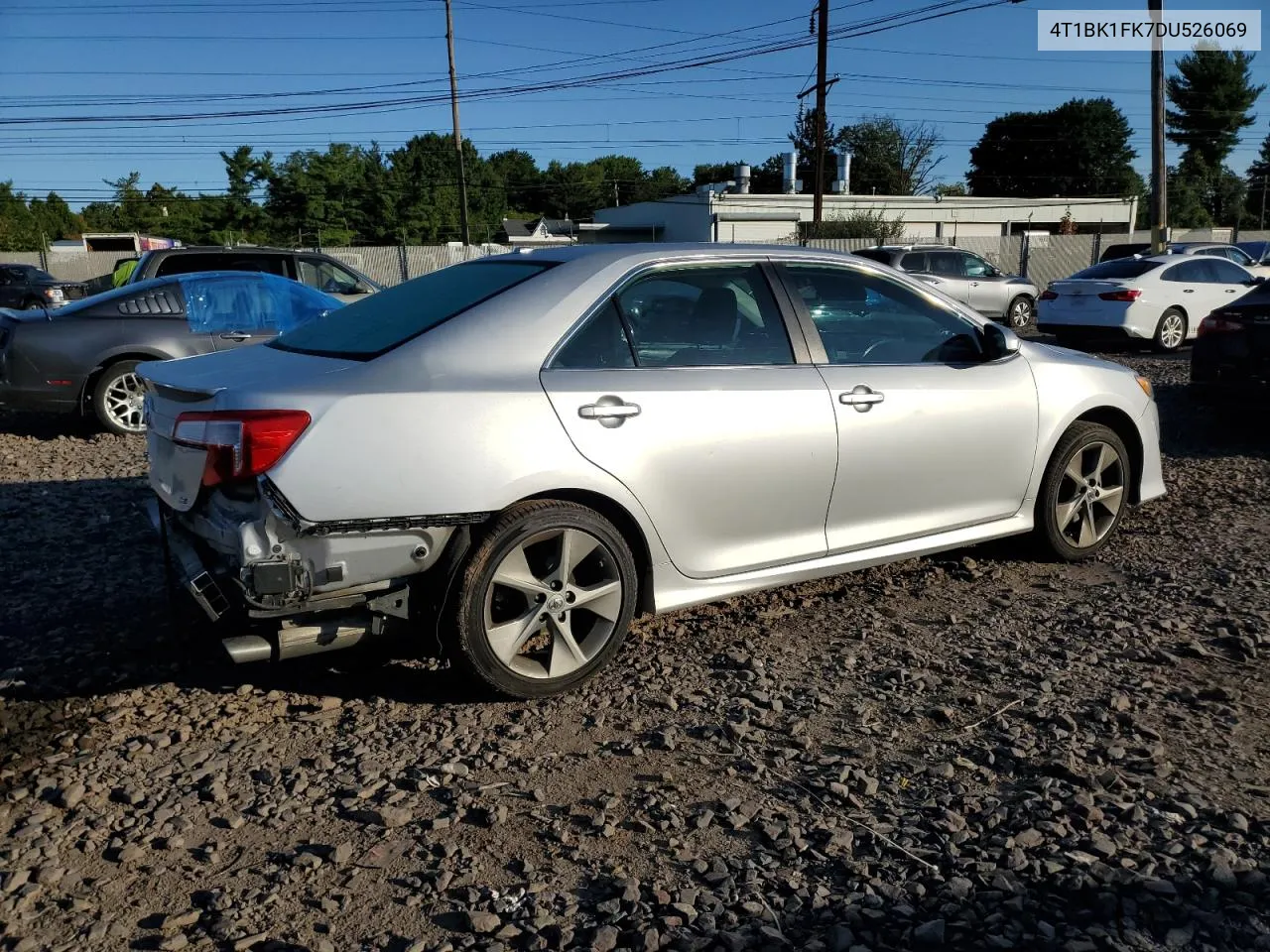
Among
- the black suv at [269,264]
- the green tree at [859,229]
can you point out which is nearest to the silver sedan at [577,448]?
the black suv at [269,264]

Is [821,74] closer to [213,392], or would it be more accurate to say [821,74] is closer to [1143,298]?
[1143,298]

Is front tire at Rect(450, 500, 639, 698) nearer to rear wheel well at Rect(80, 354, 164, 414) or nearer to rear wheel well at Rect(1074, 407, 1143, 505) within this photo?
rear wheel well at Rect(1074, 407, 1143, 505)

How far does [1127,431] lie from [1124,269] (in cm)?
1123

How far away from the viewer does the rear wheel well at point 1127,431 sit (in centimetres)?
531

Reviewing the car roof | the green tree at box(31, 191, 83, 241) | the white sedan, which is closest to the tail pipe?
the car roof

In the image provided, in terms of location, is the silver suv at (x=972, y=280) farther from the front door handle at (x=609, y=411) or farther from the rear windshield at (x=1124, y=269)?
the front door handle at (x=609, y=411)

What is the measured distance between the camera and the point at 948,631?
4.40 metres

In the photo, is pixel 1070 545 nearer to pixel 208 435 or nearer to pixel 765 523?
pixel 765 523

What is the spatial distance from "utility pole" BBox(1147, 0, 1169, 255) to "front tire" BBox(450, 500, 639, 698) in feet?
80.0

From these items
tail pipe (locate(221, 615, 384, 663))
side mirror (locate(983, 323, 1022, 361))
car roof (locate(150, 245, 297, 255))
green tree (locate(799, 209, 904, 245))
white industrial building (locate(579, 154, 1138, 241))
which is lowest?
tail pipe (locate(221, 615, 384, 663))

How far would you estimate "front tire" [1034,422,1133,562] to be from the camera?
16.7 feet

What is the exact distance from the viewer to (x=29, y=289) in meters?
27.5

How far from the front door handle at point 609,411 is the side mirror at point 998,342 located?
6.57 feet

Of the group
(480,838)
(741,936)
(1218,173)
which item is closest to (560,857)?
(480,838)
